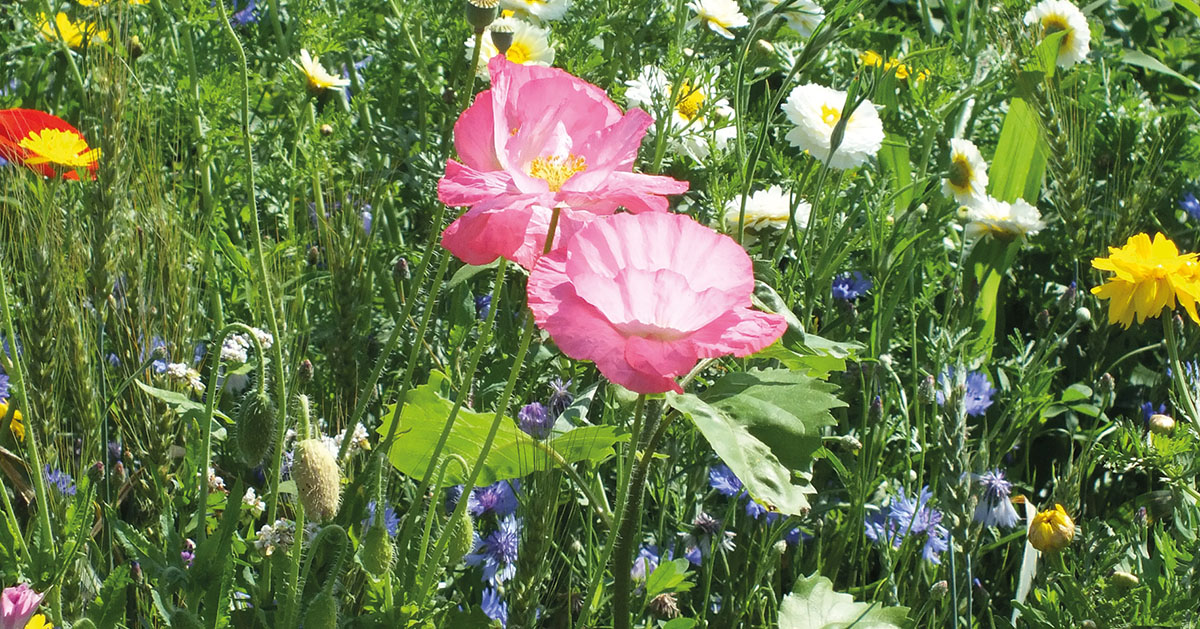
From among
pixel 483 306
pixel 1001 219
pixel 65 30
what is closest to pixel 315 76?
pixel 483 306

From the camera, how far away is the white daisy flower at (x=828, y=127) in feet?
5.82

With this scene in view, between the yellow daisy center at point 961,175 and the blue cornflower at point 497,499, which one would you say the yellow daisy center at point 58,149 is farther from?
the yellow daisy center at point 961,175

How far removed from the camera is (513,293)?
2008 mm

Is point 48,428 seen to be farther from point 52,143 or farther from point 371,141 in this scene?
point 371,141

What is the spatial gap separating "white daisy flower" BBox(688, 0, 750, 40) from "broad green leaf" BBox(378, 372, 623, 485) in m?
1.17

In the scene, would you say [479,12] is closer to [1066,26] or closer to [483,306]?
[483,306]

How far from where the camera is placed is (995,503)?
5.51ft

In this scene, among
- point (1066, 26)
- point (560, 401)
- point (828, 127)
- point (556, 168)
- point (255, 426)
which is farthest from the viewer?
point (1066, 26)

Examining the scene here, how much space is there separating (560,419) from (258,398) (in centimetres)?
30

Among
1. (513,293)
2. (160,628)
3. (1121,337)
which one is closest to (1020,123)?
(1121,337)

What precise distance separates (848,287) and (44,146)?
51.1 inches

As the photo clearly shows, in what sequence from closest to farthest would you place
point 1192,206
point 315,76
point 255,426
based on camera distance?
point 255,426
point 315,76
point 1192,206

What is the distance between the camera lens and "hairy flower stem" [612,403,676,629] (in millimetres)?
1139

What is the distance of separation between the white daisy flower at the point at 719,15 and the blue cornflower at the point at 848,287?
479 mm
